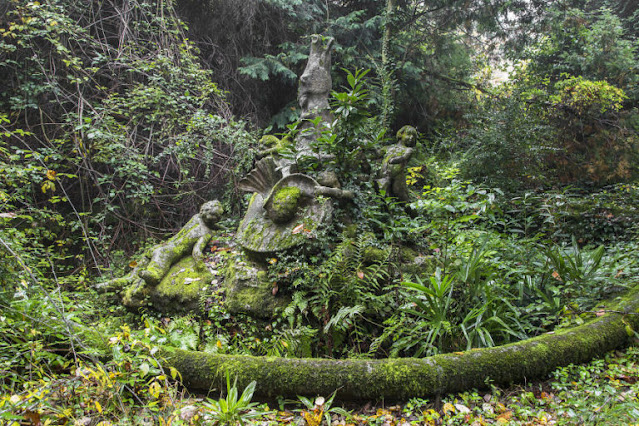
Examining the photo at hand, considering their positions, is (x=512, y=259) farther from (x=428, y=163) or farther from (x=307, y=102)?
(x=428, y=163)

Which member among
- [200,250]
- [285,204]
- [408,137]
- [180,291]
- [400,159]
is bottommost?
[180,291]

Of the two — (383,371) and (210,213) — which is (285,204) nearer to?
(210,213)

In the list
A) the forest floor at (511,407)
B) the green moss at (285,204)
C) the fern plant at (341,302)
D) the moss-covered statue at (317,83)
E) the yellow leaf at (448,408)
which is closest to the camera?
the forest floor at (511,407)

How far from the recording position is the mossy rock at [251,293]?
3422 millimetres

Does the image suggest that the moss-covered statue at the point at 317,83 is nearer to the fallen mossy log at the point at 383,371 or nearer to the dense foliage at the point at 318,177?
the dense foliage at the point at 318,177

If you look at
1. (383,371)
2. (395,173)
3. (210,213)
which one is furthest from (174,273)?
(395,173)

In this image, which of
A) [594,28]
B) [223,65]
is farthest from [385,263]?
[594,28]

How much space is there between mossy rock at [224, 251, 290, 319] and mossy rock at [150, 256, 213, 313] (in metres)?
0.29

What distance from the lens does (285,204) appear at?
3822 millimetres

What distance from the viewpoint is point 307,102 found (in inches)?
204

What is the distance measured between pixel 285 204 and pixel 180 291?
1390mm

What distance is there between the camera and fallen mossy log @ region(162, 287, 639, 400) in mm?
2379

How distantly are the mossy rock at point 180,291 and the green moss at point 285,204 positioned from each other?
0.97m

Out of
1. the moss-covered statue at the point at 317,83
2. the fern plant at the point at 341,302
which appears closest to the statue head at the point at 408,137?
the moss-covered statue at the point at 317,83
